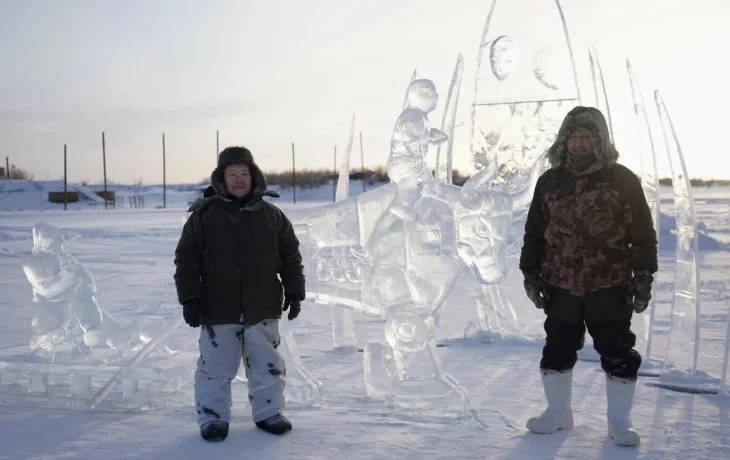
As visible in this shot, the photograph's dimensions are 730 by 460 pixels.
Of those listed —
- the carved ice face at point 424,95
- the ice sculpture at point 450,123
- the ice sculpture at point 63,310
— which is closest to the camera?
the carved ice face at point 424,95

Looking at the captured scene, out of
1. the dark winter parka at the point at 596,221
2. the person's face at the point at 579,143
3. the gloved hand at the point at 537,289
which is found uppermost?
the person's face at the point at 579,143

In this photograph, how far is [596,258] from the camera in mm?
3096

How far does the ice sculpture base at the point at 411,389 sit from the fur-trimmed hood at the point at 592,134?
1.39 metres

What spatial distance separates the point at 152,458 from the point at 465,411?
1.63 metres

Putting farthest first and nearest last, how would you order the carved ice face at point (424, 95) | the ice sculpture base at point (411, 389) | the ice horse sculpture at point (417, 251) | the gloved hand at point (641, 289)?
the carved ice face at point (424, 95)
the ice horse sculpture at point (417, 251)
the ice sculpture base at point (411, 389)
the gloved hand at point (641, 289)

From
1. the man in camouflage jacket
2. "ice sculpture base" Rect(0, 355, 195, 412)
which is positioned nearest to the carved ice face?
the man in camouflage jacket

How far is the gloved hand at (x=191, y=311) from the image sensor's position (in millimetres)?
3150

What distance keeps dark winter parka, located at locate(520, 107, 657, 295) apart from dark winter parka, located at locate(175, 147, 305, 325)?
1398 millimetres

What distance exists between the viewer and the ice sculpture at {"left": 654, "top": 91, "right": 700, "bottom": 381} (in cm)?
435

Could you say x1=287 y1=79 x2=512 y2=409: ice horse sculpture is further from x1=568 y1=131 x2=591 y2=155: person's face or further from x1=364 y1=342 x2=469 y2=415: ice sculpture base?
x1=568 y1=131 x2=591 y2=155: person's face

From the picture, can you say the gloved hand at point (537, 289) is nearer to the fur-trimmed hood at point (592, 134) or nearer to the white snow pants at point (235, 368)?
the fur-trimmed hood at point (592, 134)

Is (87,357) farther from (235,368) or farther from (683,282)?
(683,282)

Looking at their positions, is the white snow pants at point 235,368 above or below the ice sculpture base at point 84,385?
above

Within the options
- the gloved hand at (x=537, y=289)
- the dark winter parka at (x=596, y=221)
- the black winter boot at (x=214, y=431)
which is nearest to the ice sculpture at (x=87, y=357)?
the black winter boot at (x=214, y=431)
